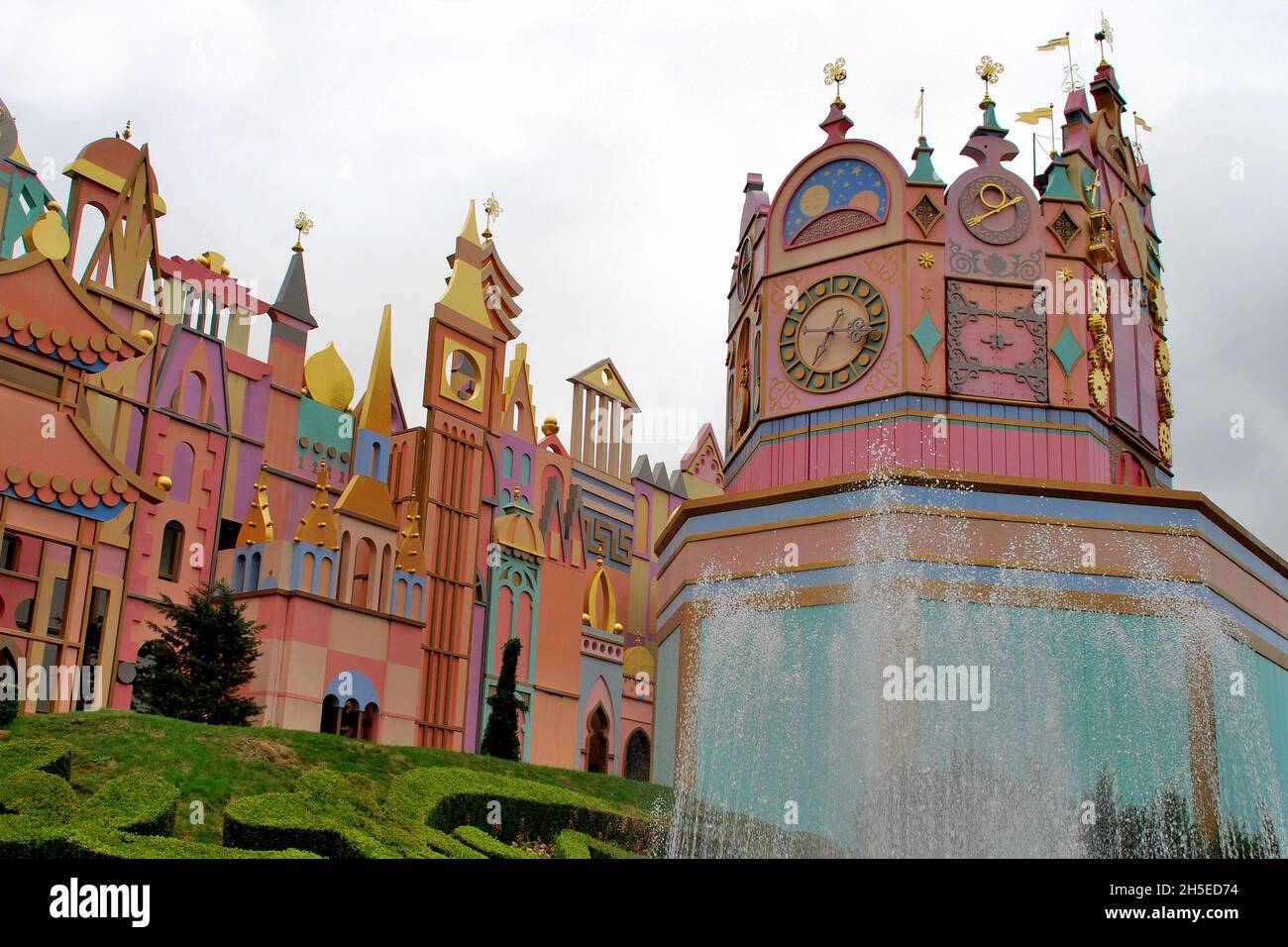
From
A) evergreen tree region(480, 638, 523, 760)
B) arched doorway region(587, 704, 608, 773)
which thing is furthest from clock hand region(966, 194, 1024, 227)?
arched doorway region(587, 704, 608, 773)

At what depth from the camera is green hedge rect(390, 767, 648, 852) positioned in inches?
750

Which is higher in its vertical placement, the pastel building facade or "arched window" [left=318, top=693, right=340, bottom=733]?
the pastel building facade

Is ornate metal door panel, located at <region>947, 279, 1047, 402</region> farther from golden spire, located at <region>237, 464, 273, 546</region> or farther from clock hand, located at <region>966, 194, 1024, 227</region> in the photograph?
golden spire, located at <region>237, 464, 273, 546</region>

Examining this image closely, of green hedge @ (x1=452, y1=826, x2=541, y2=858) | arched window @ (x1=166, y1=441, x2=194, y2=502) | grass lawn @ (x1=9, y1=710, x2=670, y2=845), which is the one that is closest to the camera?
grass lawn @ (x1=9, y1=710, x2=670, y2=845)

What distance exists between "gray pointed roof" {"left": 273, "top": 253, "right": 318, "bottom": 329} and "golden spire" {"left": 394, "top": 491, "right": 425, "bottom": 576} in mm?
5253

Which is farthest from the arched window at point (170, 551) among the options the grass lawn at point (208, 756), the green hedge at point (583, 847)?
the green hedge at point (583, 847)

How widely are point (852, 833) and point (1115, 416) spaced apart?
32.0ft

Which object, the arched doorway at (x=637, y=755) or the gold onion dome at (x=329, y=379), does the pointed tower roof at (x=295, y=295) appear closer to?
the gold onion dome at (x=329, y=379)

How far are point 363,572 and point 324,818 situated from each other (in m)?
12.2

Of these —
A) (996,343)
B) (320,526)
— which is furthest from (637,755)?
(996,343)

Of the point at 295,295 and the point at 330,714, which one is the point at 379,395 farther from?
the point at 330,714

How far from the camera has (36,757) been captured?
52.0ft
